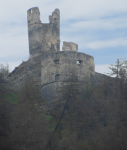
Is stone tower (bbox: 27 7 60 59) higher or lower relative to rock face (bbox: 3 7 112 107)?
higher

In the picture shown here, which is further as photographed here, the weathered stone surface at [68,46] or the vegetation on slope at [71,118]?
the weathered stone surface at [68,46]

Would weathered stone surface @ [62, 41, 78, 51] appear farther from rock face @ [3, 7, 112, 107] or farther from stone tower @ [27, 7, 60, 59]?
stone tower @ [27, 7, 60, 59]

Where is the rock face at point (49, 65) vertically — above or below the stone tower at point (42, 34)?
below

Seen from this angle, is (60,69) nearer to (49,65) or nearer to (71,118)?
(49,65)

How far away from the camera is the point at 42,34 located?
4228 cm

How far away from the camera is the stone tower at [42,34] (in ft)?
138

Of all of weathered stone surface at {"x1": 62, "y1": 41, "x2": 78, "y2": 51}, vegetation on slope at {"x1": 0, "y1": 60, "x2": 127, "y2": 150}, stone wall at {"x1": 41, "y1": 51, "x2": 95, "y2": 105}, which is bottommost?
vegetation on slope at {"x1": 0, "y1": 60, "x2": 127, "y2": 150}

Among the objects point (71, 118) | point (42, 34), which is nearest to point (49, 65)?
point (71, 118)

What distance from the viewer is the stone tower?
41938 mm

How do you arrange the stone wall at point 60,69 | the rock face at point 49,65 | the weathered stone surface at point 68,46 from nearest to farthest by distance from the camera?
the stone wall at point 60,69 < the rock face at point 49,65 < the weathered stone surface at point 68,46

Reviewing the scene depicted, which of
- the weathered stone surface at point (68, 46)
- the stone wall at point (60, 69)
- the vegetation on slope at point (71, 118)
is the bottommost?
the vegetation on slope at point (71, 118)

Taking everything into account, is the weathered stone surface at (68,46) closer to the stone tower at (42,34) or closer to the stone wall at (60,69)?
the stone tower at (42,34)

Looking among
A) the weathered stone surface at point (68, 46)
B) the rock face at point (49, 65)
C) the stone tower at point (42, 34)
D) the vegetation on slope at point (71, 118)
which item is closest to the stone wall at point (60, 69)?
the rock face at point (49, 65)

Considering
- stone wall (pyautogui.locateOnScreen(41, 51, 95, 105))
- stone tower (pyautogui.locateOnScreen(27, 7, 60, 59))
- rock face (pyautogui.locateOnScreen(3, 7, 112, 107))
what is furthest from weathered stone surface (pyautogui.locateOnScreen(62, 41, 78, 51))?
stone wall (pyautogui.locateOnScreen(41, 51, 95, 105))
